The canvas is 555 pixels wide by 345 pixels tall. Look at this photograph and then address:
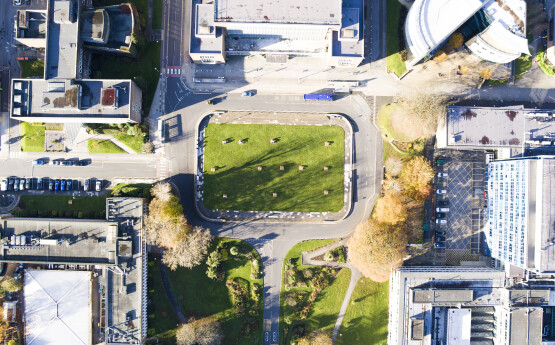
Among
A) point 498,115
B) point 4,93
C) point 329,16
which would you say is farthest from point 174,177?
point 498,115

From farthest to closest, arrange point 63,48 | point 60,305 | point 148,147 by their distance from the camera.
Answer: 1. point 60,305
2. point 148,147
3. point 63,48

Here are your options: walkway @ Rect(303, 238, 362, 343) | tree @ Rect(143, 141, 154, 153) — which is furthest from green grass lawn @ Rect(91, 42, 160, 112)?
walkway @ Rect(303, 238, 362, 343)

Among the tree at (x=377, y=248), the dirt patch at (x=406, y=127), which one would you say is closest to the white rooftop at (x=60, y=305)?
the tree at (x=377, y=248)

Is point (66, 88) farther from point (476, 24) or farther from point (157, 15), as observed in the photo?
point (476, 24)

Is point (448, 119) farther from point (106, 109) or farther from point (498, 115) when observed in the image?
point (106, 109)

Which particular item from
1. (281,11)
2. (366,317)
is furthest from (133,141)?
(366,317)
